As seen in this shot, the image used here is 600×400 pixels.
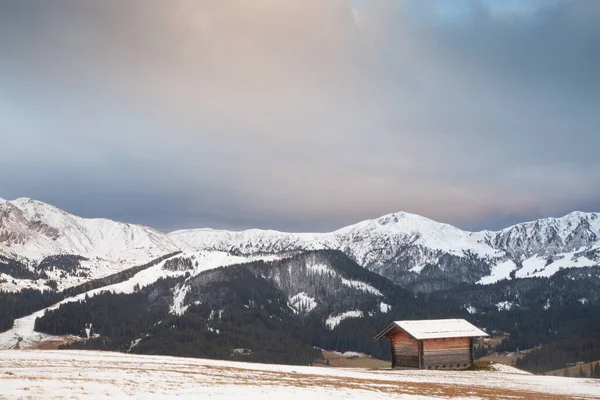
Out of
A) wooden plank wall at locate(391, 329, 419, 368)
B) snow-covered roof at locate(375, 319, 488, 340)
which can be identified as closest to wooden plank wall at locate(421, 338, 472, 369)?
snow-covered roof at locate(375, 319, 488, 340)

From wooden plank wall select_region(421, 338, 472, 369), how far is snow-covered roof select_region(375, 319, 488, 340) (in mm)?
1077

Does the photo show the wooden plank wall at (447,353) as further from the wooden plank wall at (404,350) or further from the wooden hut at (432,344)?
the wooden plank wall at (404,350)

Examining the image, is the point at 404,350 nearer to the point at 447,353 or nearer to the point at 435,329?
the point at 435,329

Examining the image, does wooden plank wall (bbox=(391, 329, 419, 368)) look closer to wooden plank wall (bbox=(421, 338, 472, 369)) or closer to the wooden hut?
the wooden hut

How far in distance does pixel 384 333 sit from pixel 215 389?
5412 centimetres

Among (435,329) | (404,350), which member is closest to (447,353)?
(435,329)

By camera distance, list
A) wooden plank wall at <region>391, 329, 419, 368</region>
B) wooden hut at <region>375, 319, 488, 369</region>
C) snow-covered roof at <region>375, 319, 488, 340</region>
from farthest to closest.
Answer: wooden plank wall at <region>391, 329, 419, 368</region>, snow-covered roof at <region>375, 319, 488, 340</region>, wooden hut at <region>375, 319, 488, 369</region>

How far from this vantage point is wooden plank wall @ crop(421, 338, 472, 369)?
71.2 m

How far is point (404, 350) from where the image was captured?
244ft

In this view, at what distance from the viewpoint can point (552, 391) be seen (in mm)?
41094

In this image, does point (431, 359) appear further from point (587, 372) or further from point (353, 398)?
point (587, 372)

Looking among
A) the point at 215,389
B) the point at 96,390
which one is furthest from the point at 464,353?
the point at 96,390

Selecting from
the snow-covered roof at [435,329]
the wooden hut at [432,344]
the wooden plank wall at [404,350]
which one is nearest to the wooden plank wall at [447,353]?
the wooden hut at [432,344]

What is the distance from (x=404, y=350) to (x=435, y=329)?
5316 millimetres
